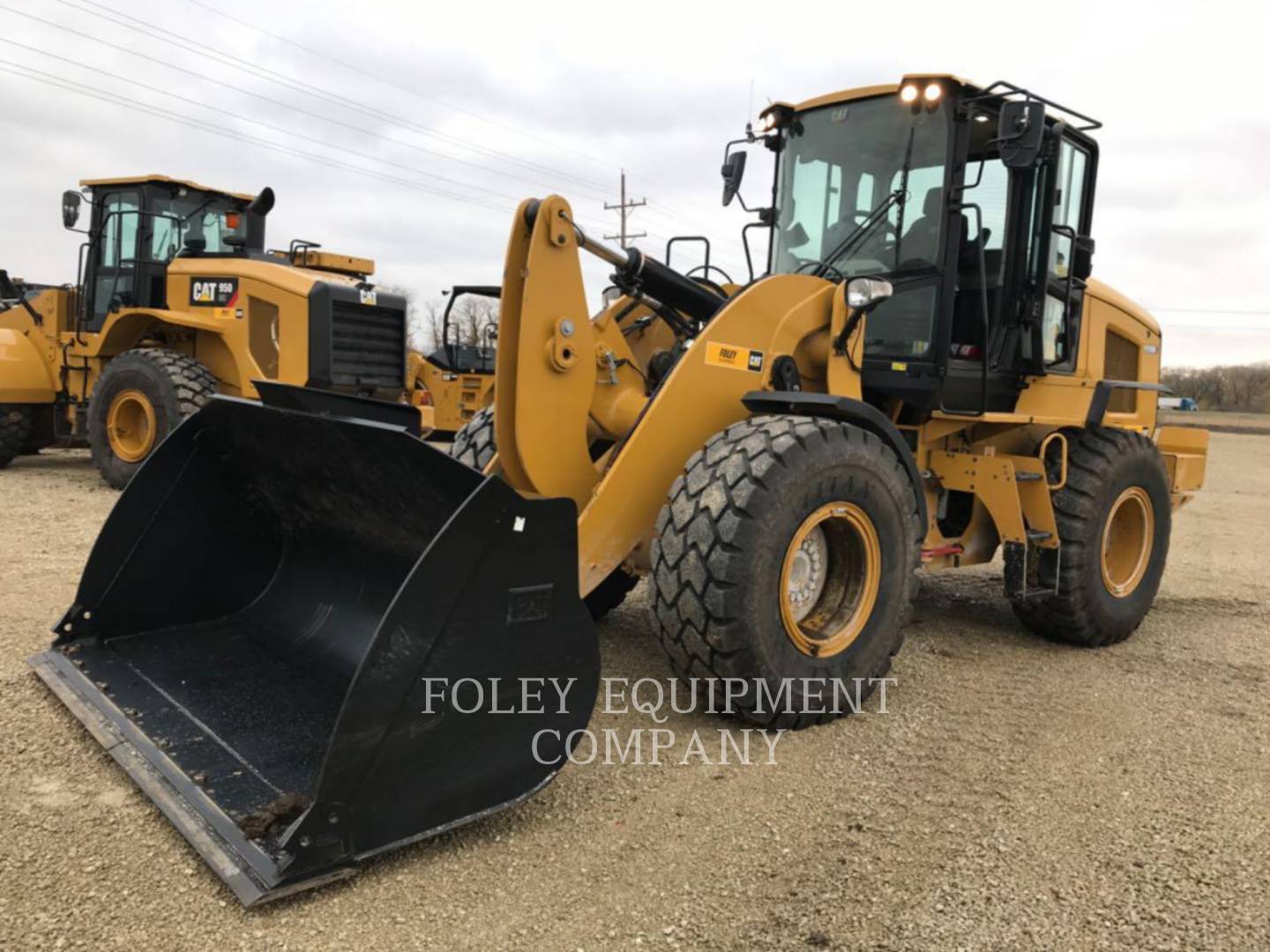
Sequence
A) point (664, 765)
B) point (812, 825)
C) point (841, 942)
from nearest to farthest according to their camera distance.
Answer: point (841, 942)
point (812, 825)
point (664, 765)

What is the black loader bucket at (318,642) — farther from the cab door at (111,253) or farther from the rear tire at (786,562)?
the cab door at (111,253)

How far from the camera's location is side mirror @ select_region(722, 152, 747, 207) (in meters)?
5.16

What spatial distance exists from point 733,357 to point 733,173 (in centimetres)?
187

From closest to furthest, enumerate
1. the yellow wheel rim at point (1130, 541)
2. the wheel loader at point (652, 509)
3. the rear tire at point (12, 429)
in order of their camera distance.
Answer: the wheel loader at point (652, 509) < the yellow wheel rim at point (1130, 541) < the rear tire at point (12, 429)

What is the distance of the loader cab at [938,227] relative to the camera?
4492mm

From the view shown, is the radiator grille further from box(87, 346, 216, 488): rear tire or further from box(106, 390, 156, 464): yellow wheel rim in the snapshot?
box(106, 390, 156, 464): yellow wheel rim

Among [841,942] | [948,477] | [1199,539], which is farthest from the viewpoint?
[1199,539]

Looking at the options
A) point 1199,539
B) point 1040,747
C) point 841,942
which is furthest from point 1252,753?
point 1199,539

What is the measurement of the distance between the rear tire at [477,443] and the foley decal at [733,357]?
1158mm

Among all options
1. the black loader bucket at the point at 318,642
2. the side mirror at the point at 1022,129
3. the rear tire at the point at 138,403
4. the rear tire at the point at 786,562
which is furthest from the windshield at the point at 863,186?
the rear tire at the point at 138,403

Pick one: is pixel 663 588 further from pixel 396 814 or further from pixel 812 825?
pixel 396 814

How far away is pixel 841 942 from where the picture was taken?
7.64ft

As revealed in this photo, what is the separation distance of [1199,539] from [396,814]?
30.7ft

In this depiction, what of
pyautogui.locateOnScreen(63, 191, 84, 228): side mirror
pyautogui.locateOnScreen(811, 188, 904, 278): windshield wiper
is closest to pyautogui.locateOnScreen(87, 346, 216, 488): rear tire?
pyautogui.locateOnScreen(63, 191, 84, 228): side mirror
